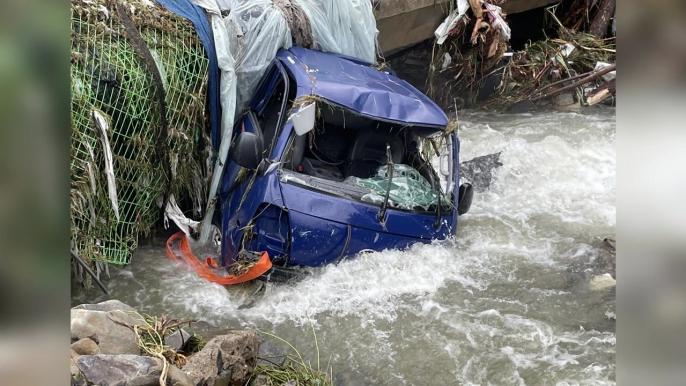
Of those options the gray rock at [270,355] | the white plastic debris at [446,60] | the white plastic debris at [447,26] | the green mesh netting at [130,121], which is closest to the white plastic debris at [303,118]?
the green mesh netting at [130,121]

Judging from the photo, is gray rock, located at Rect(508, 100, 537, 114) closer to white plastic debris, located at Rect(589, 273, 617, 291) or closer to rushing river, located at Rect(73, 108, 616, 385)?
rushing river, located at Rect(73, 108, 616, 385)

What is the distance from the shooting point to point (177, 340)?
395 centimetres

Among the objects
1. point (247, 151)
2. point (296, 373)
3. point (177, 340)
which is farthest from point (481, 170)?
point (177, 340)

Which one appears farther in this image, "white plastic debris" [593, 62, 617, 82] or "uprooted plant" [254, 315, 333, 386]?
"white plastic debris" [593, 62, 617, 82]

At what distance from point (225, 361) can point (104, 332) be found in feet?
2.34

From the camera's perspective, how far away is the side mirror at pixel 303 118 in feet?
17.8

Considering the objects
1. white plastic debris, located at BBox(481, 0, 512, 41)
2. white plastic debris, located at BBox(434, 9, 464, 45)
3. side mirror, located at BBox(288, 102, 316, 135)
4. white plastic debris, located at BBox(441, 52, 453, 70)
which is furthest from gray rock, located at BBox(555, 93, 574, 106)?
side mirror, located at BBox(288, 102, 316, 135)

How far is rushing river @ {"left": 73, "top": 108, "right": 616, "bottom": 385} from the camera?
493 centimetres

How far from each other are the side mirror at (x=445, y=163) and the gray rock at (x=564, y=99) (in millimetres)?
6473

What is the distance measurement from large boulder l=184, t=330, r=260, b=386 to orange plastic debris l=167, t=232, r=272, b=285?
1120mm

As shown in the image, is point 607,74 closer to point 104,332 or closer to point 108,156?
point 108,156

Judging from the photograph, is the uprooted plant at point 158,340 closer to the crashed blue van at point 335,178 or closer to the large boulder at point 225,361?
the large boulder at point 225,361

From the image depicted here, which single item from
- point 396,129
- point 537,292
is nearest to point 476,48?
point 396,129
